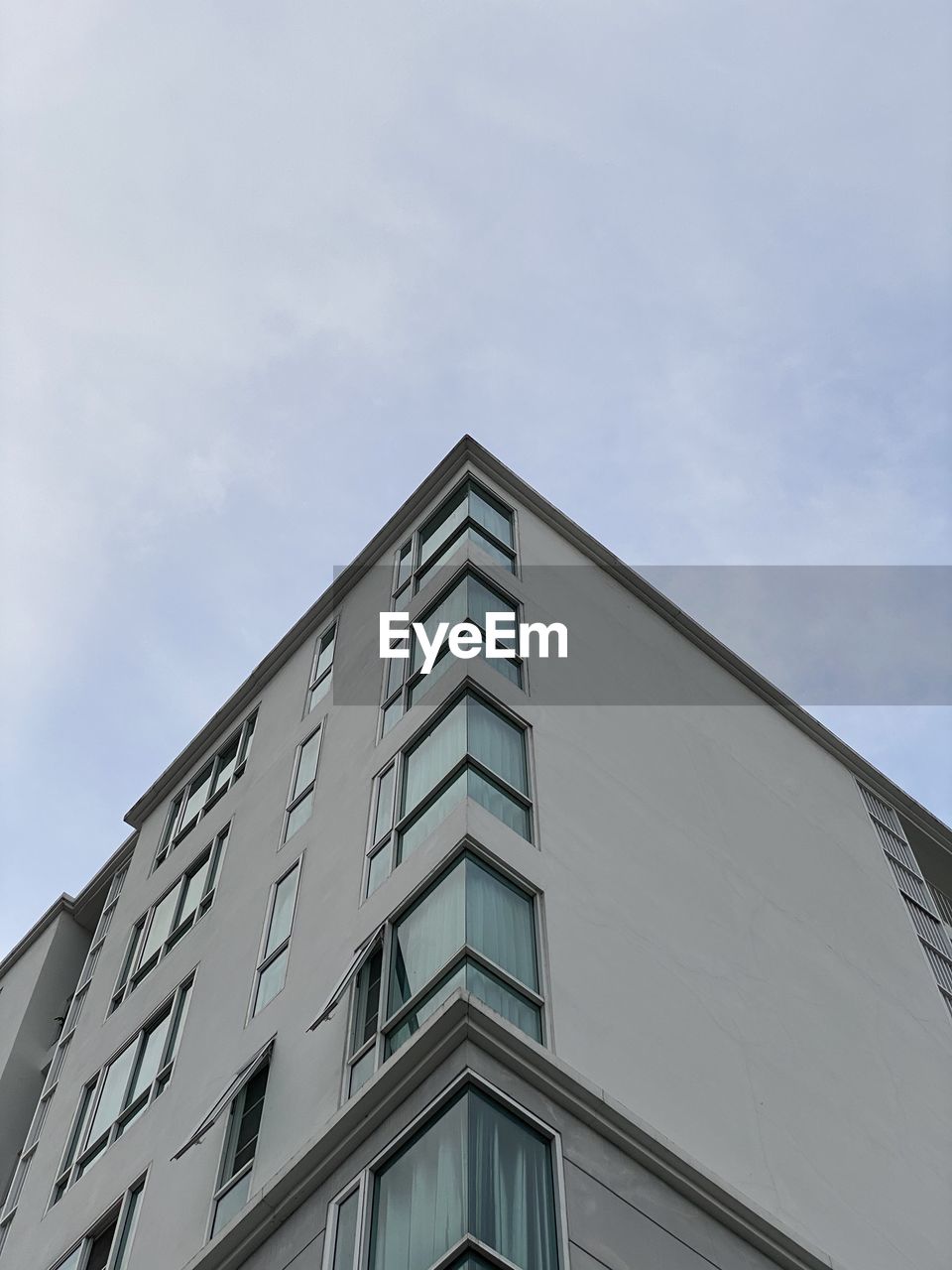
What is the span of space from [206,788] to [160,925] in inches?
153

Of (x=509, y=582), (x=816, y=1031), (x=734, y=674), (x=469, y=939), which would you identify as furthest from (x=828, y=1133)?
(x=734, y=674)

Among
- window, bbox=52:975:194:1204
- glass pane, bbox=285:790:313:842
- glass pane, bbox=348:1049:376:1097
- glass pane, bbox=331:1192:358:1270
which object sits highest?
glass pane, bbox=285:790:313:842

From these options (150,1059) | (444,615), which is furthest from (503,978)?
(150,1059)

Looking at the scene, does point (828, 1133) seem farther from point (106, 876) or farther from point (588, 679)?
point (106, 876)

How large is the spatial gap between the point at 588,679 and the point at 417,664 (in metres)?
2.93

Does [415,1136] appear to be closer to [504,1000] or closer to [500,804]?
[504,1000]

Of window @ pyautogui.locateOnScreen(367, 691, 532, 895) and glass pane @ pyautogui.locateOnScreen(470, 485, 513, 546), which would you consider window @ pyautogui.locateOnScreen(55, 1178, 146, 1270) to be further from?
glass pane @ pyautogui.locateOnScreen(470, 485, 513, 546)

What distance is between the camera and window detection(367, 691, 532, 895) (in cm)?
1905

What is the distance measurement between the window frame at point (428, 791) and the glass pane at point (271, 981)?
1.89 metres

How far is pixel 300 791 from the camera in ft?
80.2

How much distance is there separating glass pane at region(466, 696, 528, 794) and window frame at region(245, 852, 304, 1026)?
153 inches

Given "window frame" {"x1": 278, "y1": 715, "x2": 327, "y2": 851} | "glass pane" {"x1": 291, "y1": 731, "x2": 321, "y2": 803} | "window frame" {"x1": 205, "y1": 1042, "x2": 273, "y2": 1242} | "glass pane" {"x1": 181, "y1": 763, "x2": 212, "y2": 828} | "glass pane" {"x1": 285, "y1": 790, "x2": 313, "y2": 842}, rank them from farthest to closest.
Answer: "glass pane" {"x1": 181, "y1": 763, "x2": 212, "y2": 828}
"glass pane" {"x1": 291, "y1": 731, "x2": 321, "y2": 803}
"window frame" {"x1": 278, "y1": 715, "x2": 327, "y2": 851}
"glass pane" {"x1": 285, "y1": 790, "x2": 313, "y2": 842}
"window frame" {"x1": 205, "y1": 1042, "x2": 273, "y2": 1242}

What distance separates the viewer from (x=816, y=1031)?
20031mm

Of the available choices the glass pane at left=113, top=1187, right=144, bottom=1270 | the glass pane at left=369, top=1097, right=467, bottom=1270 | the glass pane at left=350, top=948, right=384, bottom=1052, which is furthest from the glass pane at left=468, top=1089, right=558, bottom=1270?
the glass pane at left=113, top=1187, right=144, bottom=1270
